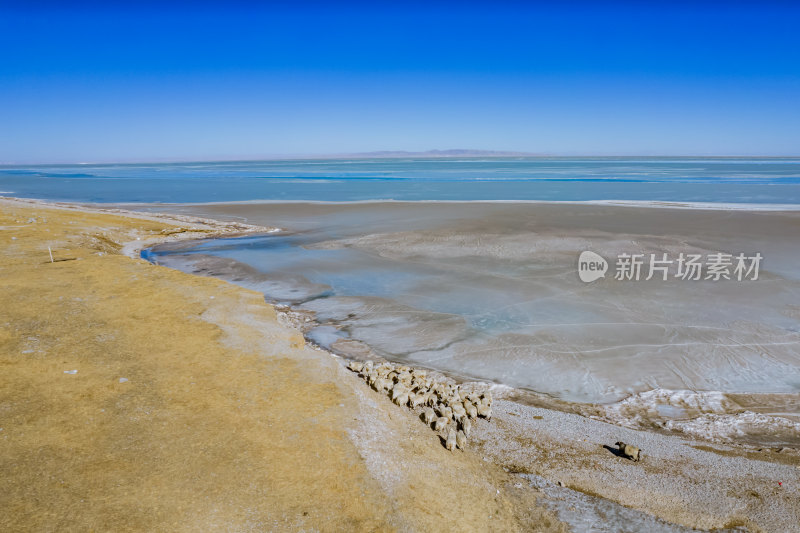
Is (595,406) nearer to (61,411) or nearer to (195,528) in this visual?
(195,528)

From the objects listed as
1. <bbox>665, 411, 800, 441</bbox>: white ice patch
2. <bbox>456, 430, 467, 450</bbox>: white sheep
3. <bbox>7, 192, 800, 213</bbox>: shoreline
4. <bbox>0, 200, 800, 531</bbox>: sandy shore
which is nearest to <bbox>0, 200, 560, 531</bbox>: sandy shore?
<bbox>0, 200, 800, 531</bbox>: sandy shore

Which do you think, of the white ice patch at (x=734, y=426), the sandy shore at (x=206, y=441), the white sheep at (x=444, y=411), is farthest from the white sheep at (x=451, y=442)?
the white ice patch at (x=734, y=426)

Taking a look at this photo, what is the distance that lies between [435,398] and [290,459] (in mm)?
2246

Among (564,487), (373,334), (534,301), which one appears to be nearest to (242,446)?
(564,487)

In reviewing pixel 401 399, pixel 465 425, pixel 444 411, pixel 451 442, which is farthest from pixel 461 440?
pixel 401 399

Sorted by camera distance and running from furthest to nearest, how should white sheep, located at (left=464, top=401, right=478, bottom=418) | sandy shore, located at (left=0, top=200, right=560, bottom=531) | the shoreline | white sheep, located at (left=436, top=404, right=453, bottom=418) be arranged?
1. the shoreline
2. white sheep, located at (left=464, top=401, right=478, bottom=418)
3. white sheep, located at (left=436, top=404, right=453, bottom=418)
4. sandy shore, located at (left=0, top=200, right=560, bottom=531)

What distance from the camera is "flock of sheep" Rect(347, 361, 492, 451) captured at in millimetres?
5883

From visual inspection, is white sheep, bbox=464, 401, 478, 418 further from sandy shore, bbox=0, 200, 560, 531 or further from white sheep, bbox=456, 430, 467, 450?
sandy shore, bbox=0, 200, 560, 531

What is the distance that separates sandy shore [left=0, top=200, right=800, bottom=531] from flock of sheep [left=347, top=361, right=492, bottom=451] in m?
0.17

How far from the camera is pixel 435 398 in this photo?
257 inches

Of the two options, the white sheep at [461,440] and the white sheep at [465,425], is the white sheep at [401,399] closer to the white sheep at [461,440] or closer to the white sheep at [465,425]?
the white sheep at [465,425]

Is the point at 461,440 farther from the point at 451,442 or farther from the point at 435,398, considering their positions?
the point at 435,398

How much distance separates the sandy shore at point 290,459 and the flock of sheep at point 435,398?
0.17 metres

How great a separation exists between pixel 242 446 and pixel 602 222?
2190 cm
